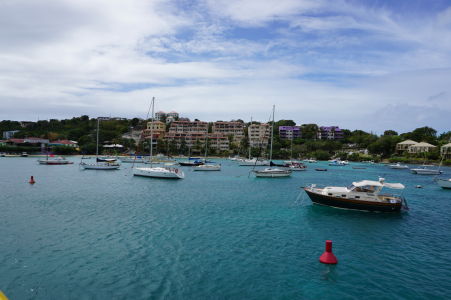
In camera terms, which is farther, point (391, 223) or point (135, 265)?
point (391, 223)

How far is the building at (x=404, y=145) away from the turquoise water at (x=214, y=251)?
148427 millimetres

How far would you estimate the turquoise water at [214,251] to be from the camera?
14570mm

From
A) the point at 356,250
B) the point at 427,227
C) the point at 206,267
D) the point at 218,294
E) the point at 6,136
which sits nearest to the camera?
the point at 218,294

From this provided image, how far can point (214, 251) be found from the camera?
63.8ft

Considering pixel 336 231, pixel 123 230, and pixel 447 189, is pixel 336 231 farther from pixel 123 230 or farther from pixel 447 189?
pixel 447 189

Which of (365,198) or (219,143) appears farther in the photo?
(219,143)

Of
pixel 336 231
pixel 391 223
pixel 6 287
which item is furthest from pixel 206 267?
pixel 391 223

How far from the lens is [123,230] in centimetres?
2370

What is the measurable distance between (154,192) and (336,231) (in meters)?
26.7

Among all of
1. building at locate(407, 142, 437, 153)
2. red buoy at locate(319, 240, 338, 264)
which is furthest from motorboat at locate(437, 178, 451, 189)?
building at locate(407, 142, 437, 153)

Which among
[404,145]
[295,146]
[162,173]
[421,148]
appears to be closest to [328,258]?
[162,173]

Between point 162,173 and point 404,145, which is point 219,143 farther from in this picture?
point 162,173

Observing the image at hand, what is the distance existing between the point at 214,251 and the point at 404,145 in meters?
176

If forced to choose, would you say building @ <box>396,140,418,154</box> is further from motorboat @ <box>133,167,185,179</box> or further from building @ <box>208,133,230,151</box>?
motorboat @ <box>133,167,185,179</box>
